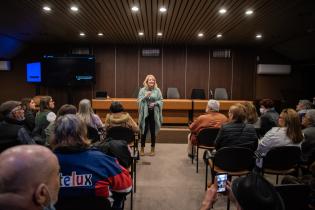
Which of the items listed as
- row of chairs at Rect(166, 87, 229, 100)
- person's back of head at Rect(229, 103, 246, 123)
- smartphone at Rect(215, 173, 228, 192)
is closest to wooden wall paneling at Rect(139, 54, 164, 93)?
row of chairs at Rect(166, 87, 229, 100)

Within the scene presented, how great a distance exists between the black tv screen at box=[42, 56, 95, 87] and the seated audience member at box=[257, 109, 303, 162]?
261 inches

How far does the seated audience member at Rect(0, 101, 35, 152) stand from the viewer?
284 cm

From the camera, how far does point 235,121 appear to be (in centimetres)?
351

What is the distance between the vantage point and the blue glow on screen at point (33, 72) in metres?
9.02

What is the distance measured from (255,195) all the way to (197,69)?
8643 millimetres

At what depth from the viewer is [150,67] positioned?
9.59 metres

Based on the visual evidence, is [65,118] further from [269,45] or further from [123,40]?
[269,45]

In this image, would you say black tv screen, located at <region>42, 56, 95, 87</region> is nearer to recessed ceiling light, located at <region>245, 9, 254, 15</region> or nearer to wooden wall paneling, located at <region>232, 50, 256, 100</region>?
wooden wall paneling, located at <region>232, 50, 256, 100</region>

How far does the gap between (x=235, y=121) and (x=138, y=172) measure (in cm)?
180

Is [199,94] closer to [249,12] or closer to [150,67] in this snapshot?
[150,67]

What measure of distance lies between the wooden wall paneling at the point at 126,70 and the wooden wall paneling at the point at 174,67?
0.99 m

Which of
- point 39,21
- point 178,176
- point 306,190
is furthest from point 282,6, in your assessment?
point 39,21

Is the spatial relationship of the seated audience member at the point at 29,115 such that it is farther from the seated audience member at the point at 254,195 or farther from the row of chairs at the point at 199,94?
the row of chairs at the point at 199,94

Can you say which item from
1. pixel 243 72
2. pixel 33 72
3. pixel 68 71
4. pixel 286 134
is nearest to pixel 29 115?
pixel 286 134
